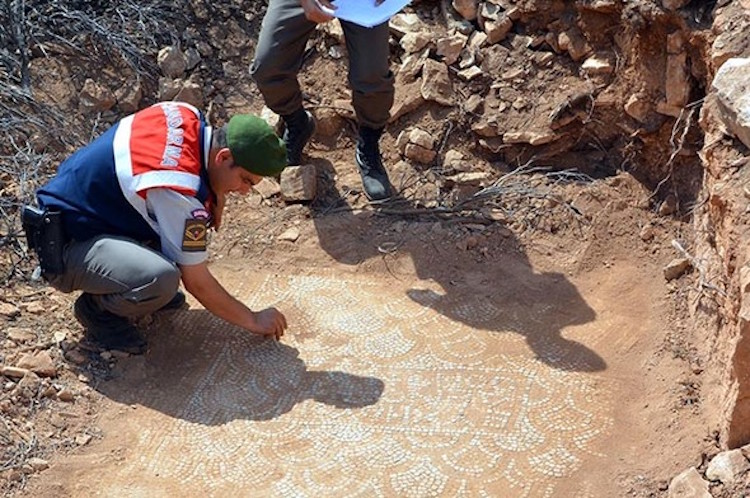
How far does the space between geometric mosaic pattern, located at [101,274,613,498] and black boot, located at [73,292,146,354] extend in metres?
0.11

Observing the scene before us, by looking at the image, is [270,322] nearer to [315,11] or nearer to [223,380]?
[223,380]

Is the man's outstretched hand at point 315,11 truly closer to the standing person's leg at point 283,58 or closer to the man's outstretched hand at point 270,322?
the standing person's leg at point 283,58

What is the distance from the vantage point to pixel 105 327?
11.8 ft

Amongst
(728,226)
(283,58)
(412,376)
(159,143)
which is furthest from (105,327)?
(728,226)

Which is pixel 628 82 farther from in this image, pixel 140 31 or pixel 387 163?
pixel 140 31

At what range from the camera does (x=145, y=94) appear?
491cm

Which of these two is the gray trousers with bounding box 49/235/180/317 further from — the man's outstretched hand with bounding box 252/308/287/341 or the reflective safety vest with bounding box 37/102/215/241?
the man's outstretched hand with bounding box 252/308/287/341

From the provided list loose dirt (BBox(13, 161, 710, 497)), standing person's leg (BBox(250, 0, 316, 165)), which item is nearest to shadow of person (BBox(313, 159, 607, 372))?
loose dirt (BBox(13, 161, 710, 497))

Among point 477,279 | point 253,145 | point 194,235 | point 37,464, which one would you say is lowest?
point 37,464

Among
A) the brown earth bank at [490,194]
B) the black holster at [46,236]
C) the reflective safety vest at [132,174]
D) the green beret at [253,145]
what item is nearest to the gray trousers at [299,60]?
the brown earth bank at [490,194]

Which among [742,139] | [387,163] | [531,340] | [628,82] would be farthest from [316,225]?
[742,139]

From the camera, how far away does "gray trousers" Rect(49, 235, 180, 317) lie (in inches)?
132

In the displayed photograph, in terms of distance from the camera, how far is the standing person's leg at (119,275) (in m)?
3.37

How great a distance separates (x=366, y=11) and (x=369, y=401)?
1.48m
